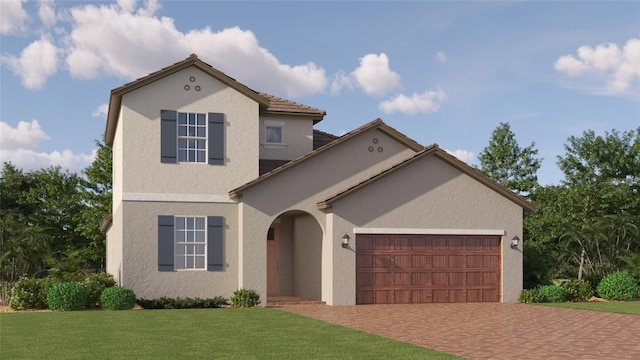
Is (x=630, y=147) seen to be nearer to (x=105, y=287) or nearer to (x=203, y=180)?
(x=203, y=180)

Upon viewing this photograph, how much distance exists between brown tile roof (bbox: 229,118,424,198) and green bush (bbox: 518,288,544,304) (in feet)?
20.3

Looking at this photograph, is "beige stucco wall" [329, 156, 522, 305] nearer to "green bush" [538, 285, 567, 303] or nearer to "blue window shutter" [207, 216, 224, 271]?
"green bush" [538, 285, 567, 303]

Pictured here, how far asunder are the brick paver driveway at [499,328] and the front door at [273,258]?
3.92m

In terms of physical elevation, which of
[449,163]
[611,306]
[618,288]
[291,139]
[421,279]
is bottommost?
[611,306]

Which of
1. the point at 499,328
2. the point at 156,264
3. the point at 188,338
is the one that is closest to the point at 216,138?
the point at 156,264

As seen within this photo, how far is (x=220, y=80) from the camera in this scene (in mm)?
25109

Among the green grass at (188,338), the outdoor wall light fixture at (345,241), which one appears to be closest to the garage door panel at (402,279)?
the outdoor wall light fixture at (345,241)

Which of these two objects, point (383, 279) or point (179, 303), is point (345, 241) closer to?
point (383, 279)

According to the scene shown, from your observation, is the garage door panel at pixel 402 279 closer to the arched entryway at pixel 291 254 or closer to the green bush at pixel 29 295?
the arched entryway at pixel 291 254

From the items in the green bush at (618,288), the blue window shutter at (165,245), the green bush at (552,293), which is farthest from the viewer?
the green bush at (618,288)

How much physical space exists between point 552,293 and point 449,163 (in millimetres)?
5677

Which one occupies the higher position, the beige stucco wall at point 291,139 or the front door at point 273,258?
the beige stucco wall at point 291,139

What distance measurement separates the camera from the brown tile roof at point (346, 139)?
24141 mm

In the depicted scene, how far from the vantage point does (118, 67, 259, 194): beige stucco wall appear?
2425 cm
